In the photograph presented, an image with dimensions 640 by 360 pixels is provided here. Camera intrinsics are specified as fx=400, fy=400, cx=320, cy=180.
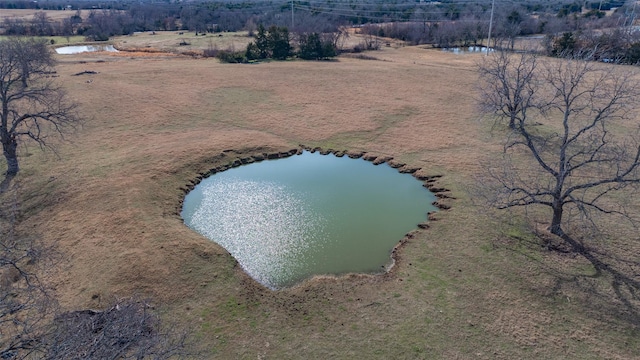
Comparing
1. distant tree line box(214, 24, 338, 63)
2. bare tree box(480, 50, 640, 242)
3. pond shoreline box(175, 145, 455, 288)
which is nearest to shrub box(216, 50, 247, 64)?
distant tree line box(214, 24, 338, 63)

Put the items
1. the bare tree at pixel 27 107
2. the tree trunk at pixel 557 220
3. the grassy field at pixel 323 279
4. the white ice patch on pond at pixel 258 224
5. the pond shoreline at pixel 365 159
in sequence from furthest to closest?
the bare tree at pixel 27 107 < the white ice patch on pond at pixel 258 224 < the pond shoreline at pixel 365 159 < the tree trunk at pixel 557 220 < the grassy field at pixel 323 279

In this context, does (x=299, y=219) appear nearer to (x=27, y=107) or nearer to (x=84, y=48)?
(x=27, y=107)

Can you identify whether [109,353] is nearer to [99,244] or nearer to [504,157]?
[99,244]

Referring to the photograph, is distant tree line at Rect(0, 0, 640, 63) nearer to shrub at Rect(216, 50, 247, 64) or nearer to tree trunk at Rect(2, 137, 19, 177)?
shrub at Rect(216, 50, 247, 64)

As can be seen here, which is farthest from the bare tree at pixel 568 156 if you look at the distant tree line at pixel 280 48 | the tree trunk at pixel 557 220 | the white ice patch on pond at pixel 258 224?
the distant tree line at pixel 280 48

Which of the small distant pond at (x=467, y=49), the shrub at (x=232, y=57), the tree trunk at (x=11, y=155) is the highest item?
the small distant pond at (x=467, y=49)

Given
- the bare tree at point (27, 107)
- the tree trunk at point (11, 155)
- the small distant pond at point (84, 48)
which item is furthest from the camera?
the small distant pond at point (84, 48)

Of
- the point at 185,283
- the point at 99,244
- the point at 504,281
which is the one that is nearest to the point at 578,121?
the point at 504,281

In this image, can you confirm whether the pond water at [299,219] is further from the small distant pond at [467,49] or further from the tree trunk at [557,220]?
the small distant pond at [467,49]
